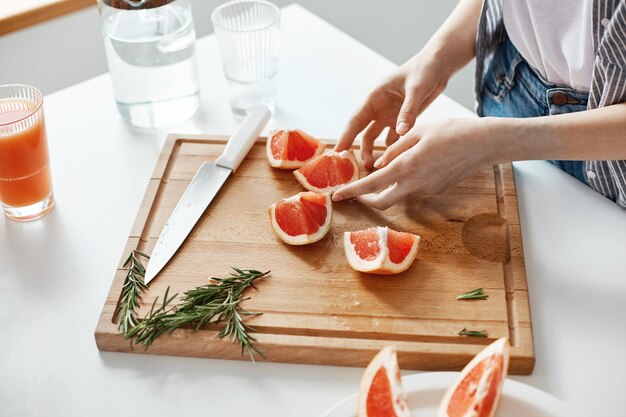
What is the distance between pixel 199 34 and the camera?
3270 millimetres

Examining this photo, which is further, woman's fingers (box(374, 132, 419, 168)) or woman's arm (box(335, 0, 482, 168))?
woman's arm (box(335, 0, 482, 168))

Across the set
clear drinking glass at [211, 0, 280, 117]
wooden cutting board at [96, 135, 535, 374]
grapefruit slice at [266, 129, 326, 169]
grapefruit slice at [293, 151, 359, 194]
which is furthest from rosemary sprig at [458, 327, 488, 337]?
clear drinking glass at [211, 0, 280, 117]

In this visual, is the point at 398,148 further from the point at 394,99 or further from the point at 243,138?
the point at 243,138

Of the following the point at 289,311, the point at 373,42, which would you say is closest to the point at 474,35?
the point at 289,311

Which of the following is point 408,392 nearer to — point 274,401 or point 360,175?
point 274,401

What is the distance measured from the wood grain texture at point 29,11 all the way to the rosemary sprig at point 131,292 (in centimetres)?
163

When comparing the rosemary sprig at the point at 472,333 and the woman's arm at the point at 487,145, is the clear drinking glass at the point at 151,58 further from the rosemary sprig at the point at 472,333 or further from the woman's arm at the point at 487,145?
the rosemary sprig at the point at 472,333

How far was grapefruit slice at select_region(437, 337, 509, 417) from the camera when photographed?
44.9 inches

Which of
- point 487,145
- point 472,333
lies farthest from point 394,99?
point 472,333

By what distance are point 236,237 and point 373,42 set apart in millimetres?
2215

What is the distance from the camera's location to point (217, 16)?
1.86 meters

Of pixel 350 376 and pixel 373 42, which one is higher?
pixel 350 376

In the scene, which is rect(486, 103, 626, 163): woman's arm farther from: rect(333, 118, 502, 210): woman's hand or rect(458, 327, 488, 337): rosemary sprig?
rect(458, 327, 488, 337): rosemary sprig

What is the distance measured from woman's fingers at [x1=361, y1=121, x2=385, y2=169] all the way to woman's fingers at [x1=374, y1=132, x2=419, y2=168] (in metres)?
0.10
